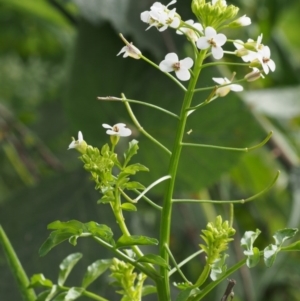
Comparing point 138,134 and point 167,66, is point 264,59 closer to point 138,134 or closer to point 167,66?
point 167,66

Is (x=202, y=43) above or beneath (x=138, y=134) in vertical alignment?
above

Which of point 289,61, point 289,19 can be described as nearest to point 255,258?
point 289,61

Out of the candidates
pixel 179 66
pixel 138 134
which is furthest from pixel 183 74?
pixel 138 134

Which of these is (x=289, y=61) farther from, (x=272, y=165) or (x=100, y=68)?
(x=100, y=68)

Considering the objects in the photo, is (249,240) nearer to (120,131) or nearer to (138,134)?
(120,131)

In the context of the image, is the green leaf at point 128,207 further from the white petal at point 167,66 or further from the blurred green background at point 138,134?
the blurred green background at point 138,134

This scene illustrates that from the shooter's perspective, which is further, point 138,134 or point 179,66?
point 138,134

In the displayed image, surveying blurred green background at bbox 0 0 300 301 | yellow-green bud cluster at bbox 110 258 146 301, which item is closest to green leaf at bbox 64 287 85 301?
yellow-green bud cluster at bbox 110 258 146 301
